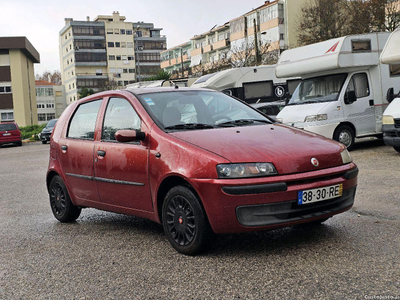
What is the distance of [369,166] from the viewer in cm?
1062

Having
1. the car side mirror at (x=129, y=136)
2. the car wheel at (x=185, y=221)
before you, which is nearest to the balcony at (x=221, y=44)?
the car side mirror at (x=129, y=136)

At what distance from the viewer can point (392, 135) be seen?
11453 mm

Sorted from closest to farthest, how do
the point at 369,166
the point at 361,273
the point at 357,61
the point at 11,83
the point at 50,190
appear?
the point at 361,273
the point at 50,190
the point at 369,166
the point at 357,61
the point at 11,83

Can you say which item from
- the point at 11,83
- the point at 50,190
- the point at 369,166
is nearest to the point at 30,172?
the point at 50,190

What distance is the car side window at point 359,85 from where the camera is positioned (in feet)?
45.1

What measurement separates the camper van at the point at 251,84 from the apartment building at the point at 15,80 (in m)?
50.0

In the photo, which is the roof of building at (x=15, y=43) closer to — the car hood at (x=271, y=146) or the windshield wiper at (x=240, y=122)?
the windshield wiper at (x=240, y=122)

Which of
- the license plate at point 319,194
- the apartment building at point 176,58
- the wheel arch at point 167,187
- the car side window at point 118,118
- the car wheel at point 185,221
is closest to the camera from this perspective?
the license plate at point 319,194

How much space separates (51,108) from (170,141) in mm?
117740

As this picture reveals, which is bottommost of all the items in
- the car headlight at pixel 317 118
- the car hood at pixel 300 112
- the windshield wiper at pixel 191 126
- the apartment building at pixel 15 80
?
the windshield wiper at pixel 191 126

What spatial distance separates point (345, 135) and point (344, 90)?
3.73ft

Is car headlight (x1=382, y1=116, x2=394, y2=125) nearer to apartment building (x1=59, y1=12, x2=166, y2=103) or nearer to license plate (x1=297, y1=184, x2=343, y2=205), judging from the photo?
license plate (x1=297, y1=184, x2=343, y2=205)

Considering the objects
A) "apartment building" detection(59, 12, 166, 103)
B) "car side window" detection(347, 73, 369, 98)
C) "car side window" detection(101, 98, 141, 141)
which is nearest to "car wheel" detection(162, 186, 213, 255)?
"car side window" detection(101, 98, 141, 141)

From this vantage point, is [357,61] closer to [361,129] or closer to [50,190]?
[361,129]
